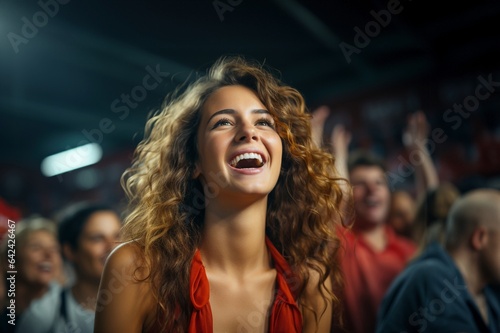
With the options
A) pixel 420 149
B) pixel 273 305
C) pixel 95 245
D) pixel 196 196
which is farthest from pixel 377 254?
pixel 95 245

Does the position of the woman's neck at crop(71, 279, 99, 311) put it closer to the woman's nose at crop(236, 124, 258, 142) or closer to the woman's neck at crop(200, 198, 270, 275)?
the woman's neck at crop(200, 198, 270, 275)

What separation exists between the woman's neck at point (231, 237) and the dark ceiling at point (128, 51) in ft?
1.22

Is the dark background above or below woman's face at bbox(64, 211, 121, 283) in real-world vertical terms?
above

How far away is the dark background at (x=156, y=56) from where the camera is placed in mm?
1231

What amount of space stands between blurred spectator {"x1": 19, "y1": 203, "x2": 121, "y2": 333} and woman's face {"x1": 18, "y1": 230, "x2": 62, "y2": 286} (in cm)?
3

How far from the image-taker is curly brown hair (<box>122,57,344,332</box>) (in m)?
1.01

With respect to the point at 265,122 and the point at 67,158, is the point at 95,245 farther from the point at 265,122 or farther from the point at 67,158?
the point at 265,122

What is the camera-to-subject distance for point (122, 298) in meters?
0.94

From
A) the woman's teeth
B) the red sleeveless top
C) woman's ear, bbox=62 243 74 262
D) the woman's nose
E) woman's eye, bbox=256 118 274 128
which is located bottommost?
woman's ear, bbox=62 243 74 262

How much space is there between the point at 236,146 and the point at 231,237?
0.22m

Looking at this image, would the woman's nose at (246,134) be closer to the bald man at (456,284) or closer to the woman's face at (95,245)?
the woman's face at (95,245)

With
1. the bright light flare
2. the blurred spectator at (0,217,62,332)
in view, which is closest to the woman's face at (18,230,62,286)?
the blurred spectator at (0,217,62,332)

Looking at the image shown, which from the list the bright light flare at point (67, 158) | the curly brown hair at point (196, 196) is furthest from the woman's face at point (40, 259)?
the curly brown hair at point (196, 196)

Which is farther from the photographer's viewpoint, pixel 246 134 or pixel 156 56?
pixel 156 56
